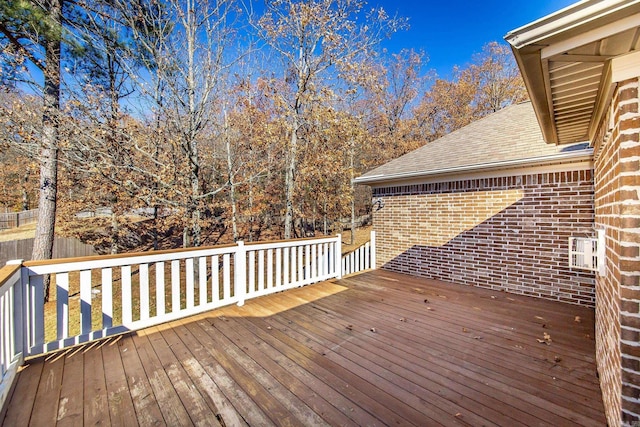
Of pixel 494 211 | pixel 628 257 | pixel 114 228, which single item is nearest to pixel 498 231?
pixel 494 211

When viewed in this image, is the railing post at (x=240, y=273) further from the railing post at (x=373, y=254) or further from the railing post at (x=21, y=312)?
the railing post at (x=373, y=254)

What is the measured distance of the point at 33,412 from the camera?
1.99 meters

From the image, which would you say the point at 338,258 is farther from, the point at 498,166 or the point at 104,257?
the point at 104,257

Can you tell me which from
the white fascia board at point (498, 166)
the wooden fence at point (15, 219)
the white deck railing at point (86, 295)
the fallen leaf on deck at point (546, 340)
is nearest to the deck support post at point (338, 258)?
the white deck railing at point (86, 295)

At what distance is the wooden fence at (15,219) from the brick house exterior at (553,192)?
22.0 m

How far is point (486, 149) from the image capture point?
18.5 ft

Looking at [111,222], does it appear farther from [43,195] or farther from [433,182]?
[433,182]

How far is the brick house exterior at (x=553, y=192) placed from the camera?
1.48m

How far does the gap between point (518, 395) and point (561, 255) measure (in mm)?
3317

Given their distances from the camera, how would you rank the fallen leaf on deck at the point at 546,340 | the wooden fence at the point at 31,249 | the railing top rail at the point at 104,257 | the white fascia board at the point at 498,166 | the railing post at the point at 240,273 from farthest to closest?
the wooden fence at the point at 31,249 → the white fascia board at the point at 498,166 → the railing post at the point at 240,273 → the fallen leaf on deck at the point at 546,340 → the railing top rail at the point at 104,257

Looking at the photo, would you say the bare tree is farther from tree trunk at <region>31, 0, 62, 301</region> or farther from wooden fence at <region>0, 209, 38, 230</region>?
wooden fence at <region>0, 209, 38, 230</region>

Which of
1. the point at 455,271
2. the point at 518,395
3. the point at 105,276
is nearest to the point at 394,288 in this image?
the point at 455,271

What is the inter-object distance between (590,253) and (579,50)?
1766 mm

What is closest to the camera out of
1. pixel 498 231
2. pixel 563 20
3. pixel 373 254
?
pixel 563 20
